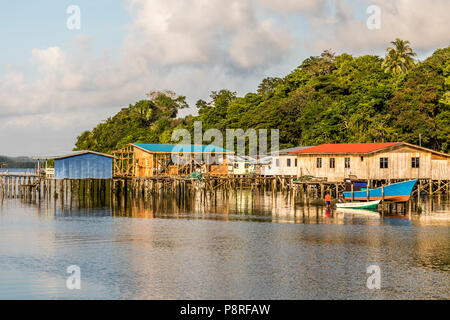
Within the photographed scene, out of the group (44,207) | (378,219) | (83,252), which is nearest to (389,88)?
(378,219)

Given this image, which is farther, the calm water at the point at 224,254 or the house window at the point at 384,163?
the house window at the point at 384,163

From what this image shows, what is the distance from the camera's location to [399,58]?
93.1 m

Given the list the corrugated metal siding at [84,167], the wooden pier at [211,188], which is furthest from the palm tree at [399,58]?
the corrugated metal siding at [84,167]

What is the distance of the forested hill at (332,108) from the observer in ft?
247

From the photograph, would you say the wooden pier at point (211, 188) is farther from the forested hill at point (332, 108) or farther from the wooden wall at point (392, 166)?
the forested hill at point (332, 108)

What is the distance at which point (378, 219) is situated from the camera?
4562 cm

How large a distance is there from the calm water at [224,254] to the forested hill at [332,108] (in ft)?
88.7

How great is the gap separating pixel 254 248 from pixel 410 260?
A: 9181 millimetres

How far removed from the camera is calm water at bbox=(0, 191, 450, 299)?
24.2m

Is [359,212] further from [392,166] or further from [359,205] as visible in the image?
[392,166]

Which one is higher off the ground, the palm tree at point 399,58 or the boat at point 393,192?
the palm tree at point 399,58

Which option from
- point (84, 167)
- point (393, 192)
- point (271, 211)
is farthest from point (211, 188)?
point (393, 192)
